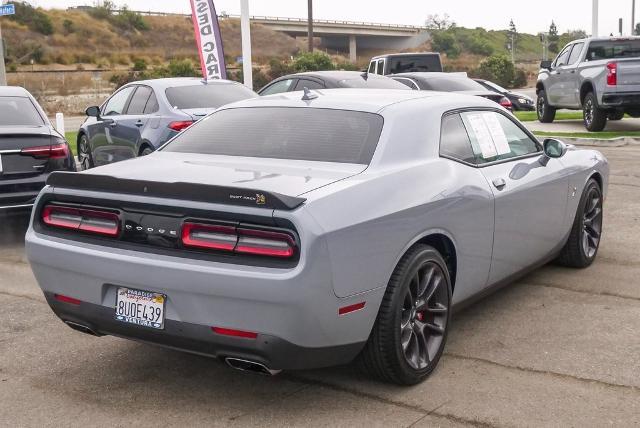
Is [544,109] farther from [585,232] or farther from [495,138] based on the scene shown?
[495,138]

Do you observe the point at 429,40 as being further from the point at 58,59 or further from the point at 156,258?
the point at 156,258

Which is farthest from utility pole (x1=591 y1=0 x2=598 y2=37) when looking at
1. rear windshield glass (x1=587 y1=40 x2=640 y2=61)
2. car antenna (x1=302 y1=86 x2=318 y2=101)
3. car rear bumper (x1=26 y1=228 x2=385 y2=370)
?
car rear bumper (x1=26 y1=228 x2=385 y2=370)

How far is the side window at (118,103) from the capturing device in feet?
38.5

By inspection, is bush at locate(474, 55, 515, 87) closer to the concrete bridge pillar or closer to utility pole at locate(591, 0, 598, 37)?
utility pole at locate(591, 0, 598, 37)

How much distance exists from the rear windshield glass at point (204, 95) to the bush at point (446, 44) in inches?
4269

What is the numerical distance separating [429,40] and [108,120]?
11422 centimetres

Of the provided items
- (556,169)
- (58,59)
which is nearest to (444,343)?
(556,169)

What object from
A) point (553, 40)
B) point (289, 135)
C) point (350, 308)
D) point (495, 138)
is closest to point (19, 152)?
point (289, 135)

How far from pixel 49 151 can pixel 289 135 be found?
14.4ft

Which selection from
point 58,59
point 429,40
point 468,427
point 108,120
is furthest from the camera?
point 429,40

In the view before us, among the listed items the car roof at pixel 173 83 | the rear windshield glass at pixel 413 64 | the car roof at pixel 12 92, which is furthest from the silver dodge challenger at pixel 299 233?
the rear windshield glass at pixel 413 64

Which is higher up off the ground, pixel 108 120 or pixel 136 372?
pixel 108 120

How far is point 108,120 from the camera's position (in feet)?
38.2

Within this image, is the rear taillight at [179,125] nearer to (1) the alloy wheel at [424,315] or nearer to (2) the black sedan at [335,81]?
(2) the black sedan at [335,81]
